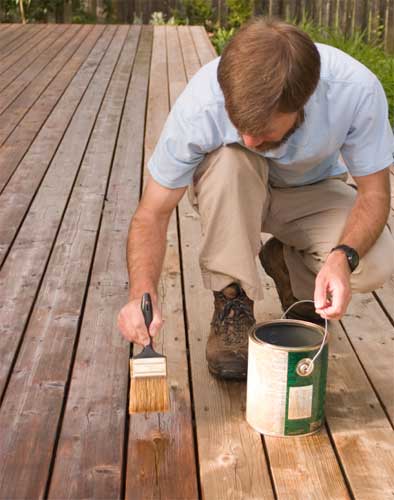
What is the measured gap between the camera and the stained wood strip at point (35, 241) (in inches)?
109

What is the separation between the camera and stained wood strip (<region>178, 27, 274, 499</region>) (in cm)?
201

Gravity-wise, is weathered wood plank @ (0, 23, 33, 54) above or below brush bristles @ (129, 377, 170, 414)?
below

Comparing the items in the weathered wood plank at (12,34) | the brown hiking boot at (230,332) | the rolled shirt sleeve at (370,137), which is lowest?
the weathered wood plank at (12,34)

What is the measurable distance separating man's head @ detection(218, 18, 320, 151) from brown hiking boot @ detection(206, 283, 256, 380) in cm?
56

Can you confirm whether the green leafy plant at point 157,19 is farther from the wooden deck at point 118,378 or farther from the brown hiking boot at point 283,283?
the brown hiking boot at point 283,283

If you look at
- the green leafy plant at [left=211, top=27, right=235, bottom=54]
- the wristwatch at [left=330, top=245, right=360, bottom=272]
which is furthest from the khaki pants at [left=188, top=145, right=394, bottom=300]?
the green leafy plant at [left=211, top=27, right=235, bottom=54]

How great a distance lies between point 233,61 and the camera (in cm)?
201

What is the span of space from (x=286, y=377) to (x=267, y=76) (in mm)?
645

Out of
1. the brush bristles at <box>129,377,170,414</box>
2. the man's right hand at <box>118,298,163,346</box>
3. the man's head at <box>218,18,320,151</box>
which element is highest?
the man's head at <box>218,18,320,151</box>

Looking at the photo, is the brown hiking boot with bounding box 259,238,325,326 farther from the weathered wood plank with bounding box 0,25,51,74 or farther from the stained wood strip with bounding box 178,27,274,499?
the weathered wood plank with bounding box 0,25,51,74

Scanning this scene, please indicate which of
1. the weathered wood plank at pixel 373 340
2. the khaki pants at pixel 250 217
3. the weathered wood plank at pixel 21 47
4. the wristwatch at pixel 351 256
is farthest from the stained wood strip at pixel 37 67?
the wristwatch at pixel 351 256

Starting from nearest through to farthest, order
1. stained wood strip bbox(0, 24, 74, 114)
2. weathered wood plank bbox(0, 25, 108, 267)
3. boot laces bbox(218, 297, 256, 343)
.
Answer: boot laces bbox(218, 297, 256, 343) < weathered wood plank bbox(0, 25, 108, 267) < stained wood strip bbox(0, 24, 74, 114)

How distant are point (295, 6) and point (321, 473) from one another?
348 inches

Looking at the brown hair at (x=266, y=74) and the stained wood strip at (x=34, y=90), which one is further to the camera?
the stained wood strip at (x=34, y=90)
